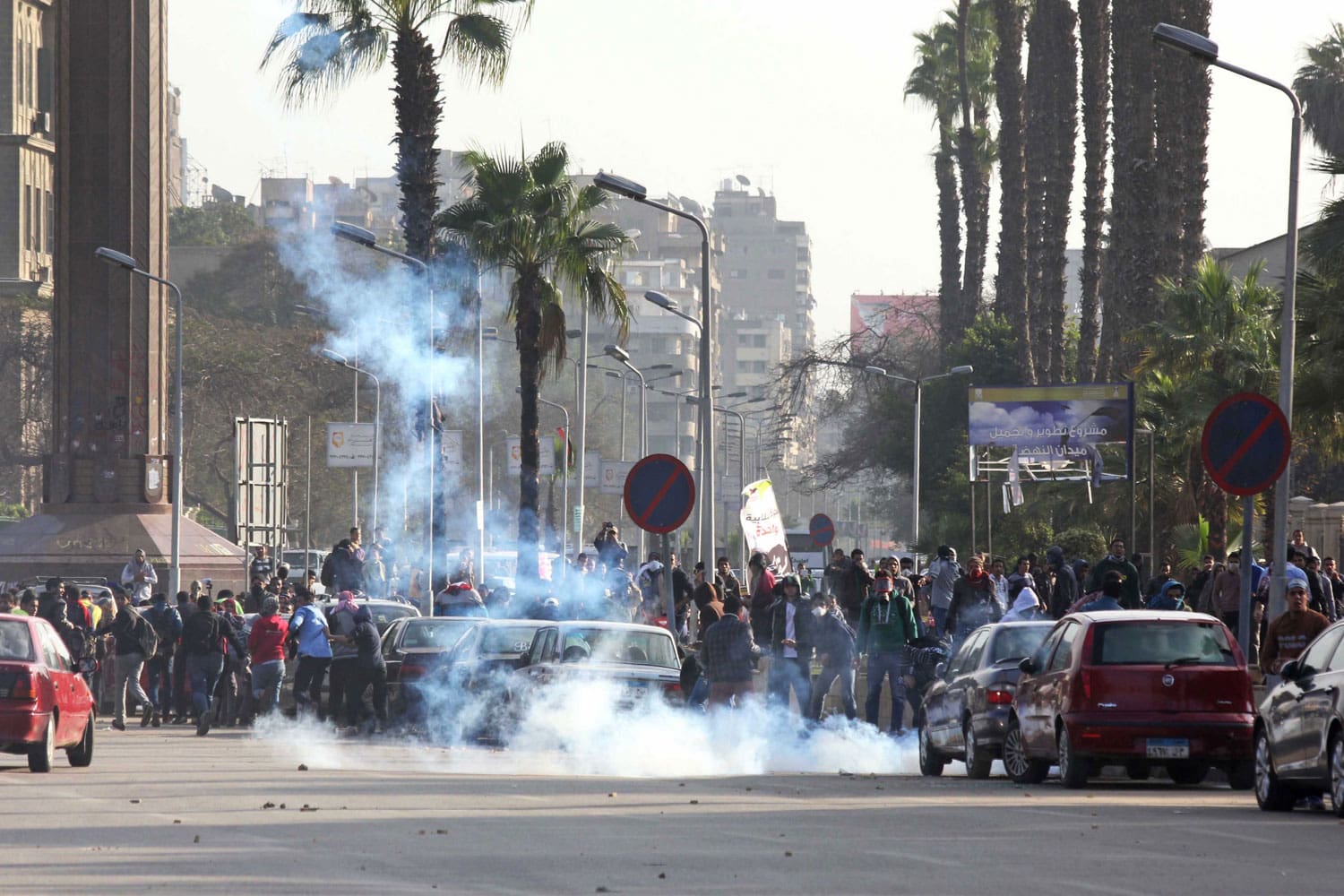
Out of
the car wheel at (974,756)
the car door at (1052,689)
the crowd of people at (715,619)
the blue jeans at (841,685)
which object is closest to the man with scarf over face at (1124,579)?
the crowd of people at (715,619)

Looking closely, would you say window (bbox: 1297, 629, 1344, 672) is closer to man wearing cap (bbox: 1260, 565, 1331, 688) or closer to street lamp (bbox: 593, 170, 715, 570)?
man wearing cap (bbox: 1260, 565, 1331, 688)

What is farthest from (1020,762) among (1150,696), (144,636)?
(144,636)

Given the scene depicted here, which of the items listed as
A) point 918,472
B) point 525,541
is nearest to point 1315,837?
point 525,541

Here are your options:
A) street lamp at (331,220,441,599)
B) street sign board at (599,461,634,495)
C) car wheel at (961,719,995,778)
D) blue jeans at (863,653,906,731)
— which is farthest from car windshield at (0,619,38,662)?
street sign board at (599,461,634,495)

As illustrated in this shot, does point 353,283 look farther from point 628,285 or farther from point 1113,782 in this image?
point 628,285

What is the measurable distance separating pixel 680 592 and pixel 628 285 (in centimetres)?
13235

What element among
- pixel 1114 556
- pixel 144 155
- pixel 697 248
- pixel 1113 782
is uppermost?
pixel 697 248

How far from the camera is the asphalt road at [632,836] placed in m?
9.76

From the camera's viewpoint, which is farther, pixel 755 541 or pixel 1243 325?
pixel 755 541

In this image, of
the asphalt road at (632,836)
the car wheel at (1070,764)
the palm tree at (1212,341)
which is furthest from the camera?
the palm tree at (1212,341)

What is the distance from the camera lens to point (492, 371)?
8688 centimetres

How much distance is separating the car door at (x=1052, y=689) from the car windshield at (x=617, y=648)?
5.34 metres

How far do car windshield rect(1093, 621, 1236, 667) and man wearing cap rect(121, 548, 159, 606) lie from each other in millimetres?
20787

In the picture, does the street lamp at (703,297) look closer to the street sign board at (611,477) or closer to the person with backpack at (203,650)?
the person with backpack at (203,650)
